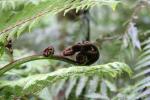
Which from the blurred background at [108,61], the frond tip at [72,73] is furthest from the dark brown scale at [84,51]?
the blurred background at [108,61]

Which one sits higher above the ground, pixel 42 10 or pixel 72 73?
pixel 42 10

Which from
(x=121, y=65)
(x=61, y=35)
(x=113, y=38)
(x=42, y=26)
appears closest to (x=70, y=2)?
(x=121, y=65)

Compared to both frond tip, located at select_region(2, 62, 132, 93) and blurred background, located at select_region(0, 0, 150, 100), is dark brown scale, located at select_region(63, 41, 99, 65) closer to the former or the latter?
frond tip, located at select_region(2, 62, 132, 93)

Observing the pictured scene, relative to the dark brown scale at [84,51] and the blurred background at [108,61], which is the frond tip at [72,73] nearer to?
the dark brown scale at [84,51]

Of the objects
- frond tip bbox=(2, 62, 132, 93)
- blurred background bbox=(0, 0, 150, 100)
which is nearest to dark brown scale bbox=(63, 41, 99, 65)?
frond tip bbox=(2, 62, 132, 93)

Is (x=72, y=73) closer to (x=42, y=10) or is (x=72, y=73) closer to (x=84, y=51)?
(x=84, y=51)

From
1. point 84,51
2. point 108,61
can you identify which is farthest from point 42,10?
point 108,61

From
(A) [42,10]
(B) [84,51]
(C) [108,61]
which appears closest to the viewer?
(A) [42,10]

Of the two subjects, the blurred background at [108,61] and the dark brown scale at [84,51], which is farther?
the blurred background at [108,61]

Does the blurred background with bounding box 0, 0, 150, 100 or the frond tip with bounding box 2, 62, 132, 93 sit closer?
the frond tip with bounding box 2, 62, 132, 93

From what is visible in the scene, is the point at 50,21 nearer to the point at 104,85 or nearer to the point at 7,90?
the point at 104,85

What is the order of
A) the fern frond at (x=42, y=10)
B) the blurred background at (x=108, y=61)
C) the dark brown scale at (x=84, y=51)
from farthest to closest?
1. the blurred background at (x=108, y=61)
2. the dark brown scale at (x=84, y=51)
3. the fern frond at (x=42, y=10)
